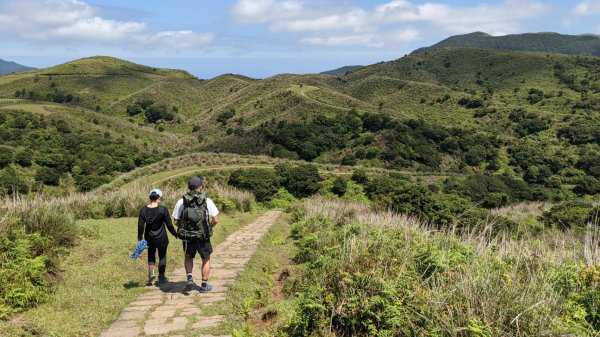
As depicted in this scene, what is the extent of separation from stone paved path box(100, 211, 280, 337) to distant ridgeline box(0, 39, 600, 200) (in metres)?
36.4

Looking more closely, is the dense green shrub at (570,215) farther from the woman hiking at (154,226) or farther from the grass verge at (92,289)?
the woman hiking at (154,226)

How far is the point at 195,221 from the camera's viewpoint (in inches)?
259

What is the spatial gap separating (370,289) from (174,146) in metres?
75.0

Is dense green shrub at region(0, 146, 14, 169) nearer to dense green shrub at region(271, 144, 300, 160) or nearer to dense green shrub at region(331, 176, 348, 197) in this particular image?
dense green shrub at region(331, 176, 348, 197)

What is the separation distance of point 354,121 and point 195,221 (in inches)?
2513

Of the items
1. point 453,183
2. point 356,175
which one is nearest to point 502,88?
point 453,183

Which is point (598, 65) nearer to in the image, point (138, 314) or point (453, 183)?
point (453, 183)

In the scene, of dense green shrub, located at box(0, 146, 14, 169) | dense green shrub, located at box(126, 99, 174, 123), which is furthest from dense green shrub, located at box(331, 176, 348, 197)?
dense green shrub, located at box(126, 99, 174, 123)

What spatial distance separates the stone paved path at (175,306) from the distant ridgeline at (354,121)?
3643cm

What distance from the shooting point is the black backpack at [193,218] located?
21.6ft

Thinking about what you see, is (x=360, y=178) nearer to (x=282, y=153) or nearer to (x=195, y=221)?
(x=282, y=153)

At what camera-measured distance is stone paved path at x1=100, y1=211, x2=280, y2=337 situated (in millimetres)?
5277

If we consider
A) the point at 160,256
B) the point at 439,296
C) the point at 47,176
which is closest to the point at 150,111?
the point at 47,176

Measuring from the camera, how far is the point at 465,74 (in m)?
125
